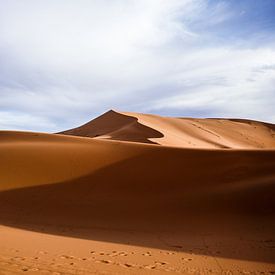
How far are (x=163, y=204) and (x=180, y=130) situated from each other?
28708 mm

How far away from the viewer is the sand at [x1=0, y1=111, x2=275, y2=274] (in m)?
5.28

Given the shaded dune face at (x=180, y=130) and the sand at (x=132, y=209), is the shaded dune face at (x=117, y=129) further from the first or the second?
the sand at (x=132, y=209)

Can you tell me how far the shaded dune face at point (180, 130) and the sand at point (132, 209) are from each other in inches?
585

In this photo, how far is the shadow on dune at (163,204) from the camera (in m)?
7.47

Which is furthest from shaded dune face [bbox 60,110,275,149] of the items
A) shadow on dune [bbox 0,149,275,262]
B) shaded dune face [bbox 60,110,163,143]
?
shadow on dune [bbox 0,149,275,262]

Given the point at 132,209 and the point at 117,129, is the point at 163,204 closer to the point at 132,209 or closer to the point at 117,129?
the point at 132,209

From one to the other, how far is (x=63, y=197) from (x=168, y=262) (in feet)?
19.2

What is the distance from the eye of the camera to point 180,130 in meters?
38.2

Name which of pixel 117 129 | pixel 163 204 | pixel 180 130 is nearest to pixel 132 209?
pixel 163 204

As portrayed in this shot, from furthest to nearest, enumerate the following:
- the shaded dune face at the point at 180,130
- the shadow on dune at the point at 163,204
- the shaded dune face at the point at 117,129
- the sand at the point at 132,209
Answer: the shaded dune face at the point at 180,130
the shaded dune face at the point at 117,129
the shadow on dune at the point at 163,204
the sand at the point at 132,209

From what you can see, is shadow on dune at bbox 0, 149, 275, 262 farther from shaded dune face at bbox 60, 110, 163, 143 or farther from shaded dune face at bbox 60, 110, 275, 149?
shaded dune face at bbox 60, 110, 275, 149

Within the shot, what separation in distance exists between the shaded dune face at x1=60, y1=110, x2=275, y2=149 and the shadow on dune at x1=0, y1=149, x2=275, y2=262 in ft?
57.7

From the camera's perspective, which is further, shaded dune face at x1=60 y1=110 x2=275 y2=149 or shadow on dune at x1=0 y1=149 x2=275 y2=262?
shaded dune face at x1=60 y1=110 x2=275 y2=149

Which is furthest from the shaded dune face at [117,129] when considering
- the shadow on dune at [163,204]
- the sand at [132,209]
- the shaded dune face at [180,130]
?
the shadow on dune at [163,204]
